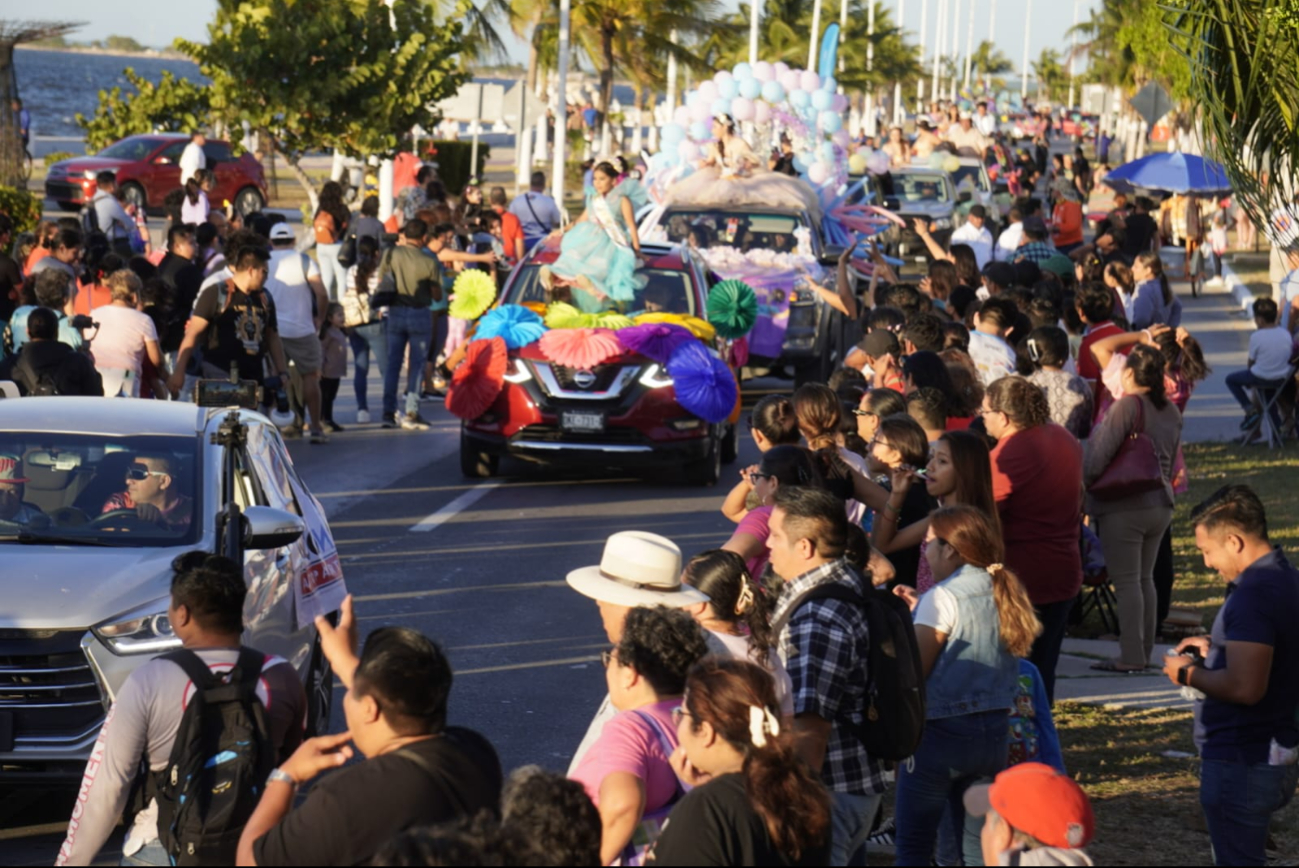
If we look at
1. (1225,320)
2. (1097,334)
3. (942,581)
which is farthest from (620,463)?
(1225,320)

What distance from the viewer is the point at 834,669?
15.9 feet

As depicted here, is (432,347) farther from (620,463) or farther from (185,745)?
(185,745)

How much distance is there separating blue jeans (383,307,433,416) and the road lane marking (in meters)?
2.55

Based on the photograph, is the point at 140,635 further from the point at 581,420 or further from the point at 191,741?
the point at 581,420

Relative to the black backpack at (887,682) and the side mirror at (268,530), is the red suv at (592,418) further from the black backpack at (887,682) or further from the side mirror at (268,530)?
the black backpack at (887,682)

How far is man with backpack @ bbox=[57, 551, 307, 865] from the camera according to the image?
4.57m

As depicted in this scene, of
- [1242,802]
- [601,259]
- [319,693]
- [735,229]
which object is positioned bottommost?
[319,693]

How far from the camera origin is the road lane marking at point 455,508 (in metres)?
12.3

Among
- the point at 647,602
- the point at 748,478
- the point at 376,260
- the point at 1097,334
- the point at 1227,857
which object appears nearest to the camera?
the point at 647,602

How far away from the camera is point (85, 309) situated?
1310cm

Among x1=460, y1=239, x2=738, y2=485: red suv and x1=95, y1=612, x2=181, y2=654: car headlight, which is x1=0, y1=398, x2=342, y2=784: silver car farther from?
x1=460, y1=239, x2=738, y2=485: red suv

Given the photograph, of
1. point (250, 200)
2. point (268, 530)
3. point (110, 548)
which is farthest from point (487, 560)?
point (250, 200)

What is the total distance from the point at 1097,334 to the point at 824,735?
6957mm

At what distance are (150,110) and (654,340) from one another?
30981mm
